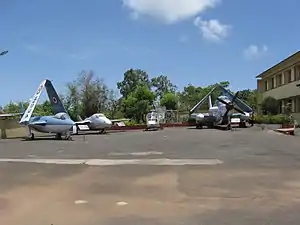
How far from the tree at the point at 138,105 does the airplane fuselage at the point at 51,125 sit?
38668 mm

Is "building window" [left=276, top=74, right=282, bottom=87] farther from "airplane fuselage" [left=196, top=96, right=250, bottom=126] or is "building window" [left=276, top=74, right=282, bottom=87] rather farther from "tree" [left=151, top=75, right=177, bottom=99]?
"tree" [left=151, top=75, right=177, bottom=99]

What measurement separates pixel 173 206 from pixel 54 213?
6.24 ft

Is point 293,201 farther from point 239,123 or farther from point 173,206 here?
point 239,123

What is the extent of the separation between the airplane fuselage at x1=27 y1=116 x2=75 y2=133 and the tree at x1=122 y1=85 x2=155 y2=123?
38.7 m

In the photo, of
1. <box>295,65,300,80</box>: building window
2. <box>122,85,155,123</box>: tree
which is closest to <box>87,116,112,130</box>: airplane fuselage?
<box>295,65,300,80</box>: building window

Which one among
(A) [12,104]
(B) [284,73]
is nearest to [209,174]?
(B) [284,73]

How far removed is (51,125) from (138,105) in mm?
41737

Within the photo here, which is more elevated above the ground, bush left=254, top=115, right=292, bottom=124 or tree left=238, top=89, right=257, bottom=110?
tree left=238, top=89, right=257, bottom=110

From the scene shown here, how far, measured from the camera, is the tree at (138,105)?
244 ft

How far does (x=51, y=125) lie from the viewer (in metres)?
33.9

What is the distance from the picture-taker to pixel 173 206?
24.8 ft

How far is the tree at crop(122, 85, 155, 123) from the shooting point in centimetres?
7450

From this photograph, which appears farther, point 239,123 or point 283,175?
point 239,123

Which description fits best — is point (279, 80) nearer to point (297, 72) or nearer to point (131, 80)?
point (297, 72)
